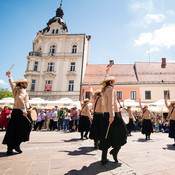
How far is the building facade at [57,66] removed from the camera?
2713 cm

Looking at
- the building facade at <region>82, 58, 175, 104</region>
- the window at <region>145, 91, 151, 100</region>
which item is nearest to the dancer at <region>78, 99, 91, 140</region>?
the building facade at <region>82, 58, 175, 104</region>

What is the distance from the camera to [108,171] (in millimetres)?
2729

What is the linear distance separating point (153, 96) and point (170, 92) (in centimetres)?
318

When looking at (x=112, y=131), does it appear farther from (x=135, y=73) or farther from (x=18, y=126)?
(x=135, y=73)

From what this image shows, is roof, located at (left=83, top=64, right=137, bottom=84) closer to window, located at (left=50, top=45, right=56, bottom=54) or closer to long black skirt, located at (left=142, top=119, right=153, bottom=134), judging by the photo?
window, located at (left=50, top=45, right=56, bottom=54)

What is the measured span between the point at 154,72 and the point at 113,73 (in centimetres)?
882

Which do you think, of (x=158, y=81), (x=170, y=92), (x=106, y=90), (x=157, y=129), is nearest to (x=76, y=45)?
(x=158, y=81)

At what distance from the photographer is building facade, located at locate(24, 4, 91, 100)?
27.1m

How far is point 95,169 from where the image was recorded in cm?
284

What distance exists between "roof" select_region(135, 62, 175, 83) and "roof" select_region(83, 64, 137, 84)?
1.55m

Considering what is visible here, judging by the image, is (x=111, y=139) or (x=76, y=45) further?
(x=76, y=45)

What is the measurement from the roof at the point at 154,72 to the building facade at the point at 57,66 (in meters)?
12.8

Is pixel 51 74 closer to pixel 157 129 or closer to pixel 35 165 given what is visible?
pixel 157 129

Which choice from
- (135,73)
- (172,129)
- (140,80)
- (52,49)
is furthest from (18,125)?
(135,73)
